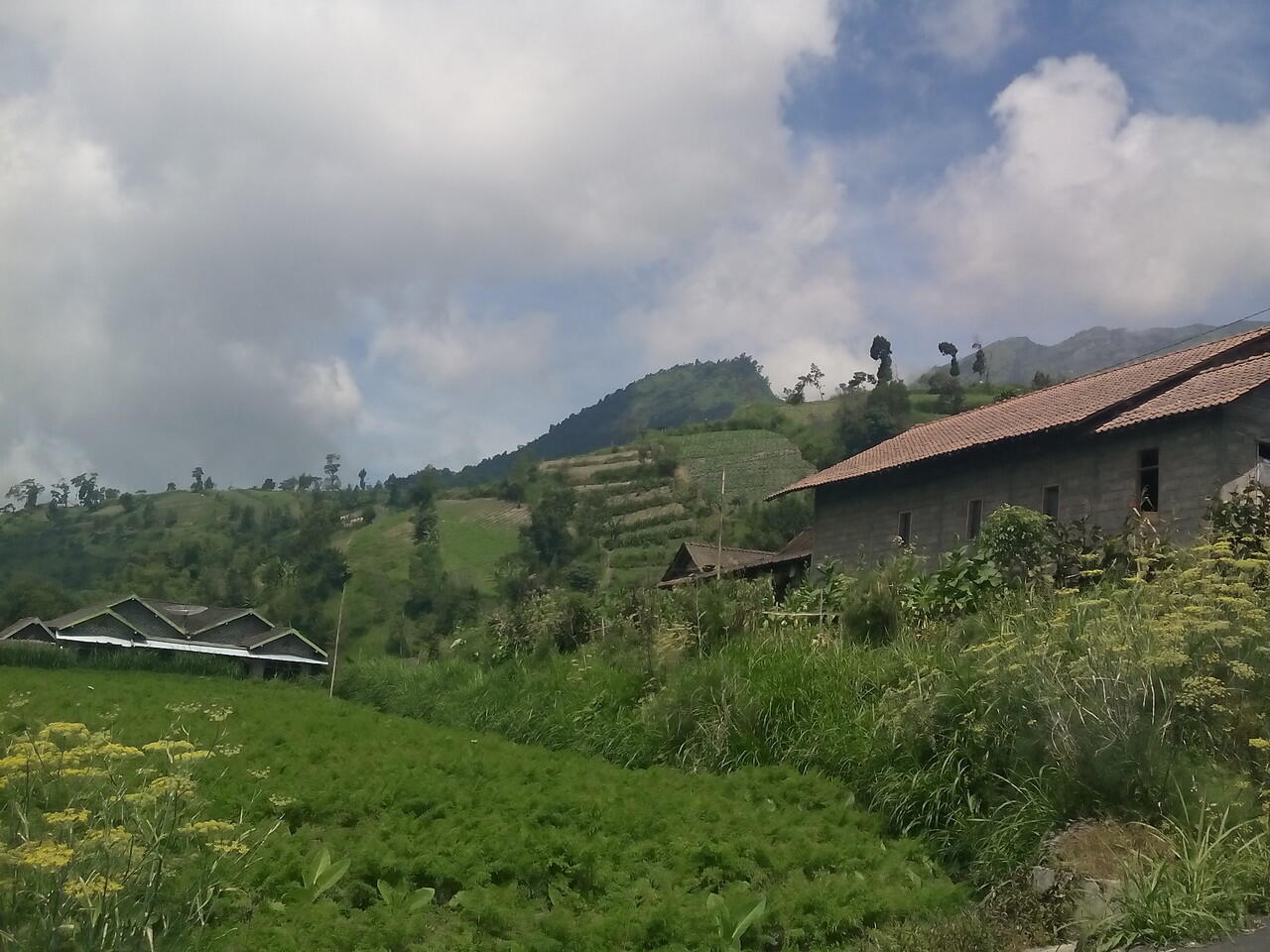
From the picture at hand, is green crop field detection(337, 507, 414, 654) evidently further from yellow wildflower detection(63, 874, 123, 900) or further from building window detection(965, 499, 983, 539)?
yellow wildflower detection(63, 874, 123, 900)

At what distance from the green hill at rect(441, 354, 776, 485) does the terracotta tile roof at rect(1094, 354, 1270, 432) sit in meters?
128

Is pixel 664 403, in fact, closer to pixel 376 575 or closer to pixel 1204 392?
pixel 376 575

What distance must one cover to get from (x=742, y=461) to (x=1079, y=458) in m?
60.4

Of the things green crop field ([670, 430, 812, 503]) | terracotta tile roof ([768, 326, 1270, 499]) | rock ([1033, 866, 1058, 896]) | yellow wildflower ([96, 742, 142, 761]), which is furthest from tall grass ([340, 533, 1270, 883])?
green crop field ([670, 430, 812, 503])

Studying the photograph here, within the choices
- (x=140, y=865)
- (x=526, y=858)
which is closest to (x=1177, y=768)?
(x=526, y=858)

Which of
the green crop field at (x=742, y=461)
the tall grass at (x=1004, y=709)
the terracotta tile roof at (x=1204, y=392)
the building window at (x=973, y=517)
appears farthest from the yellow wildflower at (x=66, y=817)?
the green crop field at (x=742, y=461)

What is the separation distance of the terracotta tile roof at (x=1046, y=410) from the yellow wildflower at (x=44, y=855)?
1908cm

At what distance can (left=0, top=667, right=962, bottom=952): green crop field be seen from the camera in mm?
7406

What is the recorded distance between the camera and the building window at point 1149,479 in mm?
20203

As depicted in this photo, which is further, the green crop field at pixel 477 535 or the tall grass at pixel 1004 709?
the green crop field at pixel 477 535

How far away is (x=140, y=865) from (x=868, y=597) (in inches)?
409

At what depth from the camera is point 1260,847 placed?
7.18 m

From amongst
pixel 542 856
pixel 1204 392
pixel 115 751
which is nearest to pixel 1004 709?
pixel 542 856

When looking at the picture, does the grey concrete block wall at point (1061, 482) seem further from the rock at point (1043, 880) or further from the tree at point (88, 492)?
the tree at point (88, 492)
